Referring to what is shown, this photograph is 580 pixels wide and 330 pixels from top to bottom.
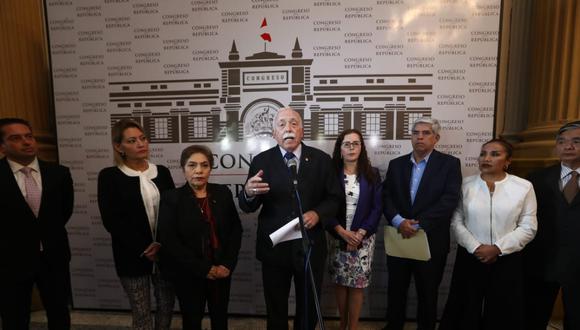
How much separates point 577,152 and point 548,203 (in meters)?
0.39

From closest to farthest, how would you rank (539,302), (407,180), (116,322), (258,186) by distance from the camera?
(258,186)
(539,302)
(407,180)
(116,322)

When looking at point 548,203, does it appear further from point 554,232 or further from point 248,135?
point 248,135

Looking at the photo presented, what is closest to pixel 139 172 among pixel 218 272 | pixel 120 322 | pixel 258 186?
pixel 218 272

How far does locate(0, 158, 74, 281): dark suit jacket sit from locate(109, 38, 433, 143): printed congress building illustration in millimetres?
1244

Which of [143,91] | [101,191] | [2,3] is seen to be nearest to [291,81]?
[143,91]

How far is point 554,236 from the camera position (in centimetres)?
192

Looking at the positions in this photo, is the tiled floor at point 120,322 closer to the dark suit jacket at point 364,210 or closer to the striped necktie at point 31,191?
the dark suit jacket at point 364,210

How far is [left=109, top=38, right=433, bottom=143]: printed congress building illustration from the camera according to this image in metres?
2.70

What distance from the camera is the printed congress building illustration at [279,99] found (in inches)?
106

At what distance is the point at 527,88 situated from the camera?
118 inches

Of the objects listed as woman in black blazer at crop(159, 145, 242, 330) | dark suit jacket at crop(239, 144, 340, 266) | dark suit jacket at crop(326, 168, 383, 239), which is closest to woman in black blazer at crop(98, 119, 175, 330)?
woman in black blazer at crop(159, 145, 242, 330)

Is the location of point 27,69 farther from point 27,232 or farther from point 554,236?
point 554,236

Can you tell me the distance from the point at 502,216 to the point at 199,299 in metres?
2.17

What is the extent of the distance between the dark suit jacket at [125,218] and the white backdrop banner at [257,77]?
1.04 meters
